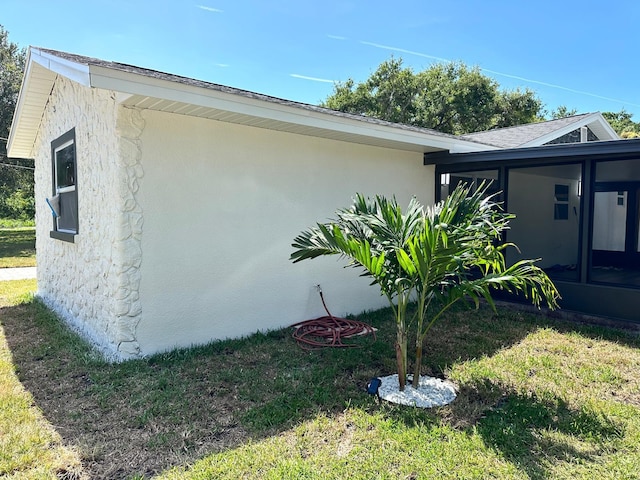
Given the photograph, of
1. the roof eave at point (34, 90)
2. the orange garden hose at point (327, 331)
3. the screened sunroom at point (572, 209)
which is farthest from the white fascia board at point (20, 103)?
Result: the screened sunroom at point (572, 209)

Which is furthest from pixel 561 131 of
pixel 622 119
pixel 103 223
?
pixel 622 119

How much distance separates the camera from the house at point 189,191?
426 centimetres

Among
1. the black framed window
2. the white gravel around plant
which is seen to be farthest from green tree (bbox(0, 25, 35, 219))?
the white gravel around plant

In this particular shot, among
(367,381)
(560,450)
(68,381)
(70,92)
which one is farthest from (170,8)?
(560,450)

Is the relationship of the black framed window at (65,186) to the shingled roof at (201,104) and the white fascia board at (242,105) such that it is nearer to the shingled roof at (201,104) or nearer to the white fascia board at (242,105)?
the shingled roof at (201,104)

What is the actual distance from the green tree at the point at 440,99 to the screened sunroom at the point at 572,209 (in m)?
12.6

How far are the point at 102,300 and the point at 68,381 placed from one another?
1017 millimetres

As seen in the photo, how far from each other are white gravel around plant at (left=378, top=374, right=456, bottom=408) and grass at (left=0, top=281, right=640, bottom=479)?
0.11 m

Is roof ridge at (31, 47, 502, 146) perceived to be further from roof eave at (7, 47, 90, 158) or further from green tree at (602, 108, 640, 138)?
green tree at (602, 108, 640, 138)

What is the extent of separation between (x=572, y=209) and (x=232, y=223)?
9569mm

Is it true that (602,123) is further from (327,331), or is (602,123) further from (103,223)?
(103,223)

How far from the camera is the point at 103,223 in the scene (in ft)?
15.0

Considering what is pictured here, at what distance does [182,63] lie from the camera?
15477 millimetres

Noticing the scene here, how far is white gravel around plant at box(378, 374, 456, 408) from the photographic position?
3.45m
